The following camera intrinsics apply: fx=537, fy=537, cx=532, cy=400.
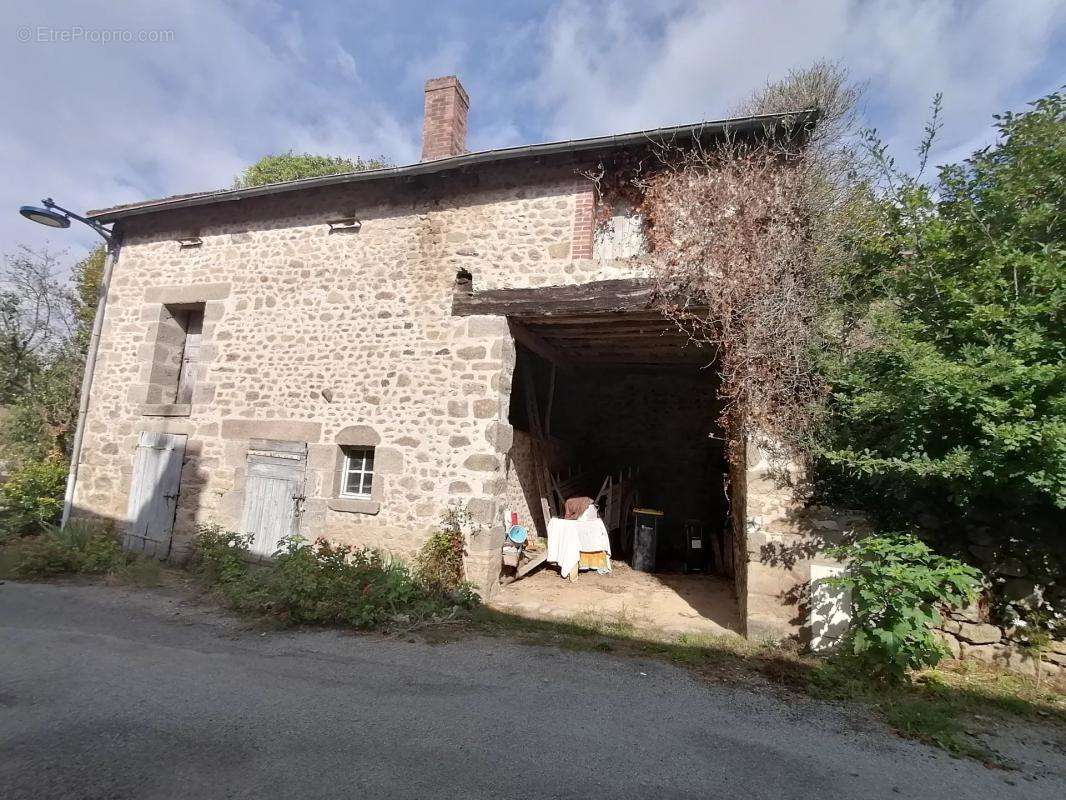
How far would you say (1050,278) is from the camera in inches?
155

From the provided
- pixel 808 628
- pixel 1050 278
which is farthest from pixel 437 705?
pixel 1050 278

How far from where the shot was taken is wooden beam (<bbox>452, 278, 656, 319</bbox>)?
5.68 meters

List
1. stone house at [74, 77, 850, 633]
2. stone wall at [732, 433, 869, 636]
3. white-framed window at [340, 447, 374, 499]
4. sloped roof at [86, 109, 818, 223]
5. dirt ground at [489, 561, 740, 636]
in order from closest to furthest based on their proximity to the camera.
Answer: stone wall at [732, 433, 869, 636] < sloped roof at [86, 109, 818, 223] < dirt ground at [489, 561, 740, 636] < stone house at [74, 77, 850, 633] < white-framed window at [340, 447, 374, 499]

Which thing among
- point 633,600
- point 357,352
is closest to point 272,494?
point 357,352

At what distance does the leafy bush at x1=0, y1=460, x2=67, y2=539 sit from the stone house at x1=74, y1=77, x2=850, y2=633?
788 mm

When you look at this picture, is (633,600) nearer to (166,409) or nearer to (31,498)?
(166,409)

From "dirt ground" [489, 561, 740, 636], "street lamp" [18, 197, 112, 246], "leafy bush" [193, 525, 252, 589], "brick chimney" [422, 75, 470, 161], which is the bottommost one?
"dirt ground" [489, 561, 740, 636]

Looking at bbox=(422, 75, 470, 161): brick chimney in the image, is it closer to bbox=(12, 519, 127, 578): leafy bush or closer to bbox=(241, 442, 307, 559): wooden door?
bbox=(241, 442, 307, 559): wooden door

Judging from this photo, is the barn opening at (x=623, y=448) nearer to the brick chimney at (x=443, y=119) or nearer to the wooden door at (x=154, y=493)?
the brick chimney at (x=443, y=119)

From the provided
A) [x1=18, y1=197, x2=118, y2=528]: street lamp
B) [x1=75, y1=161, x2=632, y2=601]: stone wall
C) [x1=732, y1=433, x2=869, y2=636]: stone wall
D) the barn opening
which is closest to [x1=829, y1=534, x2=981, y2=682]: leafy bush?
[x1=732, y1=433, x2=869, y2=636]: stone wall

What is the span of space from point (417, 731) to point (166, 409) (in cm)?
658

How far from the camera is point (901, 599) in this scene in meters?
3.90

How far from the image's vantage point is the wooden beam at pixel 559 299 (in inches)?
223

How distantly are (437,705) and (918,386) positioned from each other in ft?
13.7
